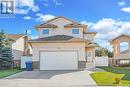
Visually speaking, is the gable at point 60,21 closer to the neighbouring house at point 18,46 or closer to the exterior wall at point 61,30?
the exterior wall at point 61,30

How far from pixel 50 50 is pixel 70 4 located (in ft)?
18.5

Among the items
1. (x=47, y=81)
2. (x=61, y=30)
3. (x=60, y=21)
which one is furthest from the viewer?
(x=60, y=21)

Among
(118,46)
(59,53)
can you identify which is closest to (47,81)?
(59,53)

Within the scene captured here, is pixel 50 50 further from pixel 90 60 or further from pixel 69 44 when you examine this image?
pixel 90 60

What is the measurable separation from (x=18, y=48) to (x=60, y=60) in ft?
57.0

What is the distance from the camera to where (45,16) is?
4272cm

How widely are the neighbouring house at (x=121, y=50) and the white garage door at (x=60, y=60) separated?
1251 cm

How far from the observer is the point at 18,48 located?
4988cm

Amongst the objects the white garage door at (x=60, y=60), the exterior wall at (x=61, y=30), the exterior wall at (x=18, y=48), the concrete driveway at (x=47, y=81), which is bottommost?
the concrete driveway at (x=47, y=81)

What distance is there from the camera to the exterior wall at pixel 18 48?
A: 48.1 m

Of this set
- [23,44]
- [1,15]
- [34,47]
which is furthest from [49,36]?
[23,44]

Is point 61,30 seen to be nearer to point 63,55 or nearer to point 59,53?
point 59,53

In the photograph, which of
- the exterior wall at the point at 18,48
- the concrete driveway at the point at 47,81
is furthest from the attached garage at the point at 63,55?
the exterior wall at the point at 18,48

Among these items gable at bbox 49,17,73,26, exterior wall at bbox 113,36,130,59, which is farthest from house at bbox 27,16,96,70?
exterior wall at bbox 113,36,130,59
